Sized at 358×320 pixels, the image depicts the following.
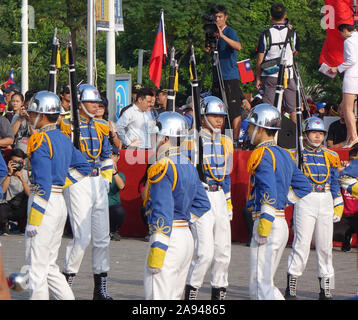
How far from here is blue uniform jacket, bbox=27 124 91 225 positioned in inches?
360

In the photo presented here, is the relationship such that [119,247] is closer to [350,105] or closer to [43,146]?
[350,105]

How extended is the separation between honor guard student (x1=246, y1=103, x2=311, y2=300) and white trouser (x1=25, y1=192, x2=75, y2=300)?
1.85m

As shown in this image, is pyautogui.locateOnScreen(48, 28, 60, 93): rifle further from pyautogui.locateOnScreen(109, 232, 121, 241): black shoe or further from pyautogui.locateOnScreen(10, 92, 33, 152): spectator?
pyautogui.locateOnScreen(109, 232, 121, 241): black shoe

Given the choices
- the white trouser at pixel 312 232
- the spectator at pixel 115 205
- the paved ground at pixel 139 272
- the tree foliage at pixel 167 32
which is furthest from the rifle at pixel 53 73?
the tree foliage at pixel 167 32

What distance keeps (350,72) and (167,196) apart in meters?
7.35

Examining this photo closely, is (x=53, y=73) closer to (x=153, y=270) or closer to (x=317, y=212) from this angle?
(x=317, y=212)

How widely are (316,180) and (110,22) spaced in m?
10.3

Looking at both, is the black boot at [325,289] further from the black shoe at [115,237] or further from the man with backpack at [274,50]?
the black shoe at [115,237]

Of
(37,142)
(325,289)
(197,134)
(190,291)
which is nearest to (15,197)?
(197,134)

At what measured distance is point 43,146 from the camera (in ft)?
30.4

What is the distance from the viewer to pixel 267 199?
9.15 metres

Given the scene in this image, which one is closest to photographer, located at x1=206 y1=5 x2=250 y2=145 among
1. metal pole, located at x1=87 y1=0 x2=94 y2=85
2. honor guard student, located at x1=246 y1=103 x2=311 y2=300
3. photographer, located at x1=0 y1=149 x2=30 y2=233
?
photographer, located at x1=0 y1=149 x2=30 y2=233

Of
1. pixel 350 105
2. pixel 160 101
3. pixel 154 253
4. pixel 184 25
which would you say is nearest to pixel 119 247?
pixel 160 101

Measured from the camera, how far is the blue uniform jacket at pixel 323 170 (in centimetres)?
1186
